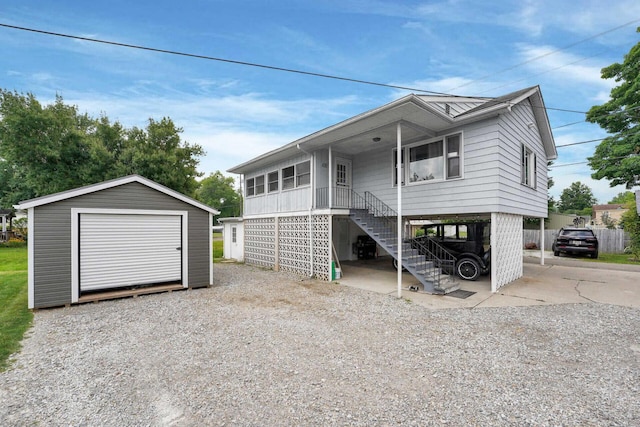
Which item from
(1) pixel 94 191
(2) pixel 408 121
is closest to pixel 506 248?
(2) pixel 408 121

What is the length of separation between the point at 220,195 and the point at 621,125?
2212 inches

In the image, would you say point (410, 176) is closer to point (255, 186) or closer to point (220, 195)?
point (255, 186)

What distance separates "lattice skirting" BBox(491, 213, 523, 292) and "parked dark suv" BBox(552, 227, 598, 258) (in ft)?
24.1

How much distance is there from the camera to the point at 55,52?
29.5ft

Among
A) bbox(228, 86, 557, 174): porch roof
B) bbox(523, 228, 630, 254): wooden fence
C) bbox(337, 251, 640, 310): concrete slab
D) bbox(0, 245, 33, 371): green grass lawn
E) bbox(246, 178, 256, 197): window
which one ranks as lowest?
bbox(337, 251, 640, 310): concrete slab

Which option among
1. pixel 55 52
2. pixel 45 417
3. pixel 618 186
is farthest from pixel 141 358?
pixel 618 186

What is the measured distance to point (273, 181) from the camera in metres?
12.0

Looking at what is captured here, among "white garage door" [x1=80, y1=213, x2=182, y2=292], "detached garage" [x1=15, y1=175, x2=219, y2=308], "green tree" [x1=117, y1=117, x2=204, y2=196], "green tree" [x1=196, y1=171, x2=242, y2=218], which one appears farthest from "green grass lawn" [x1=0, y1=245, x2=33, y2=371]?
"green tree" [x1=196, y1=171, x2=242, y2=218]

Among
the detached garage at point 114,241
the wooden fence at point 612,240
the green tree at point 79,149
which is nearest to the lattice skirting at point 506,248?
the detached garage at point 114,241

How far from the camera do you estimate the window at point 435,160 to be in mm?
7645

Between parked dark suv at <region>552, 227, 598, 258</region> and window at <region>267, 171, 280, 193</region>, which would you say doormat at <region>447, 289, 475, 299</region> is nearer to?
window at <region>267, 171, 280, 193</region>

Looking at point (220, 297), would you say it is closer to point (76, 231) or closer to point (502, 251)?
point (76, 231)

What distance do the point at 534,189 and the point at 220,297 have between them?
10883 mm

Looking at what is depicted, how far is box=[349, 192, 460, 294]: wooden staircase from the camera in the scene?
7.17 m
